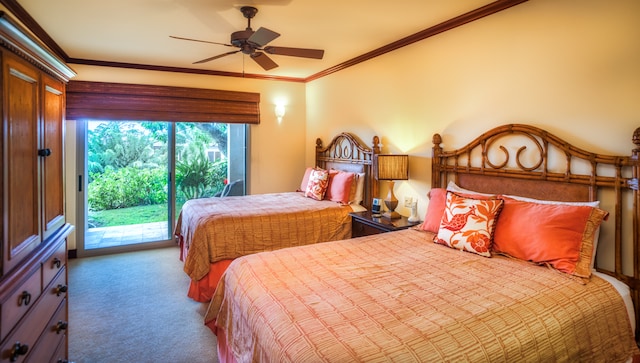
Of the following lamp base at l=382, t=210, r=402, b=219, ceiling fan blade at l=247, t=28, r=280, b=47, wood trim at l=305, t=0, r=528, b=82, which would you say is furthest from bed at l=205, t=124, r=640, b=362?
ceiling fan blade at l=247, t=28, r=280, b=47

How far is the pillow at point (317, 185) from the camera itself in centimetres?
445

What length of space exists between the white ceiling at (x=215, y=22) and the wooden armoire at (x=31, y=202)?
4.07 feet

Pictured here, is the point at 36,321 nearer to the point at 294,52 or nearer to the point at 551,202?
the point at 294,52

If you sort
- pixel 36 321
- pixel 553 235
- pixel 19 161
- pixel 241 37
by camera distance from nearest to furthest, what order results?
pixel 19 161 → pixel 36 321 → pixel 553 235 → pixel 241 37

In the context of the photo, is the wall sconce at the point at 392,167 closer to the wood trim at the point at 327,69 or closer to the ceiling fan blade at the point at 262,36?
the wood trim at the point at 327,69

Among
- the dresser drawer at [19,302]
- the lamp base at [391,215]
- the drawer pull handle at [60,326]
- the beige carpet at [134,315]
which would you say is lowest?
the beige carpet at [134,315]

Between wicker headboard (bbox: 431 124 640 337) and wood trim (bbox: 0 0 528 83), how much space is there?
0.94 metres

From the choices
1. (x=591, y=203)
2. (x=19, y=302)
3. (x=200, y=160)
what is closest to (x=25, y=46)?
(x=19, y=302)

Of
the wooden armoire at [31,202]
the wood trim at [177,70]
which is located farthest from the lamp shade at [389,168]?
the wood trim at [177,70]

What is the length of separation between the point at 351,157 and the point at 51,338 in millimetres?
3528

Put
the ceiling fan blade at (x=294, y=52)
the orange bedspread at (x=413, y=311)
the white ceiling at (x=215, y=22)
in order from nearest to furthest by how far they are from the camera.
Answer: the orange bedspread at (x=413, y=311) → the white ceiling at (x=215, y=22) → the ceiling fan blade at (x=294, y=52)

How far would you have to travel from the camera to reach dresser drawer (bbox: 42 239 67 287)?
1659 millimetres

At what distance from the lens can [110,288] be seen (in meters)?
3.70

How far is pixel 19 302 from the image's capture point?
1.34 metres
